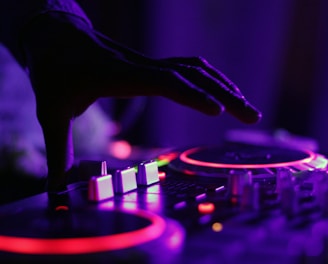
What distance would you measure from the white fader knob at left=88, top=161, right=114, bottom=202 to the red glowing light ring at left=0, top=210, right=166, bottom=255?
151mm

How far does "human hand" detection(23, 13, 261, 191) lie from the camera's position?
0.68 meters

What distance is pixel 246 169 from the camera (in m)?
0.77

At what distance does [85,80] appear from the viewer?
745 millimetres

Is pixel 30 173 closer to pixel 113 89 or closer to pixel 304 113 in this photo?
pixel 113 89

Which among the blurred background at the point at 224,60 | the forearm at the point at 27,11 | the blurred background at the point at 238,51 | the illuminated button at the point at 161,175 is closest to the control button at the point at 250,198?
the illuminated button at the point at 161,175

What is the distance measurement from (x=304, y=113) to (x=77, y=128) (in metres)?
1.22

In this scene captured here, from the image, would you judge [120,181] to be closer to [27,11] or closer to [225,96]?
[225,96]

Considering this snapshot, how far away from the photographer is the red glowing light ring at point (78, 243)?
47cm

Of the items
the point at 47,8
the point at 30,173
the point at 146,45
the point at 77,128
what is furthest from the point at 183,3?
the point at 47,8

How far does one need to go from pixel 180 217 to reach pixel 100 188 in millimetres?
135

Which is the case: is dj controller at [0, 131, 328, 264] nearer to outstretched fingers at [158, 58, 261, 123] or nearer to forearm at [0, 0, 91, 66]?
outstretched fingers at [158, 58, 261, 123]

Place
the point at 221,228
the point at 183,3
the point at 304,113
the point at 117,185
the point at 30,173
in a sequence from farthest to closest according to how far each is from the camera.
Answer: the point at 183,3 < the point at 304,113 < the point at 30,173 < the point at 117,185 < the point at 221,228

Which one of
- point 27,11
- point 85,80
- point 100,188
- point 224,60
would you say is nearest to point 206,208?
point 100,188

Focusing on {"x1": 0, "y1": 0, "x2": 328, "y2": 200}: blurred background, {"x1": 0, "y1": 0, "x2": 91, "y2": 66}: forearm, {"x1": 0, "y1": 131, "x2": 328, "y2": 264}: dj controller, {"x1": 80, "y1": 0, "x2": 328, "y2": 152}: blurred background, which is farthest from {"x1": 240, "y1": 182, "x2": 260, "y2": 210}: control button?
{"x1": 80, "y1": 0, "x2": 328, "y2": 152}: blurred background
